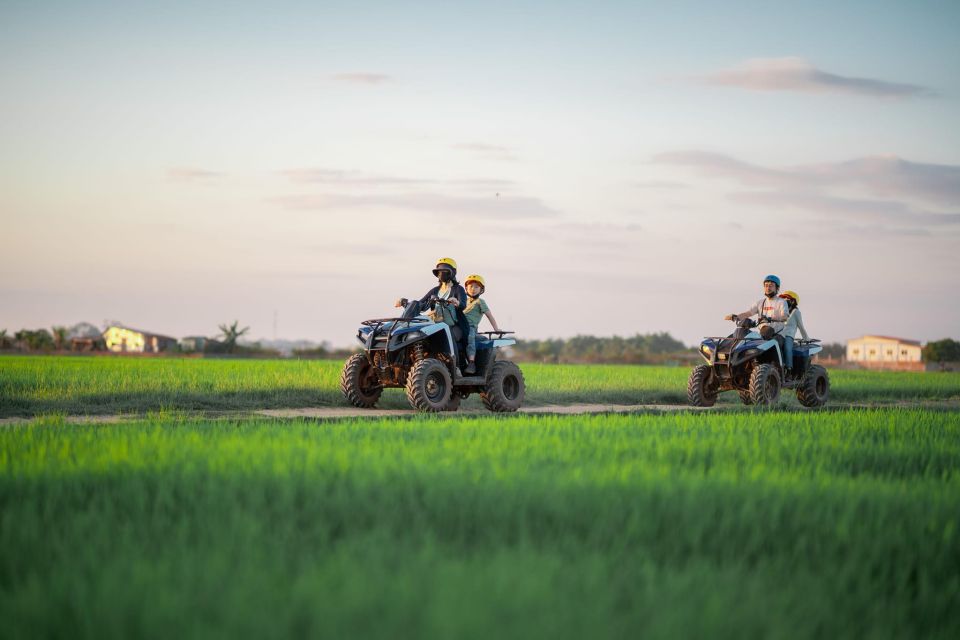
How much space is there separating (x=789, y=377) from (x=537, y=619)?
18.4 meters

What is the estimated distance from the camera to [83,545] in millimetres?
4684

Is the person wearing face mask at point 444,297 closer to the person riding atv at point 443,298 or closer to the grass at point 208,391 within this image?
the person riding atv at point 443,298

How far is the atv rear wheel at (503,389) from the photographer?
17.0 m

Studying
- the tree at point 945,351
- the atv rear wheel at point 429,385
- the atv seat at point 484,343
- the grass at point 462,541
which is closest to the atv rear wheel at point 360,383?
the atv rear wheel at point 429,385

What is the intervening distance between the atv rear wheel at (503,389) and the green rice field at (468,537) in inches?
300

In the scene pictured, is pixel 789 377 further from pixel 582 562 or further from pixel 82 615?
pixel 82 615

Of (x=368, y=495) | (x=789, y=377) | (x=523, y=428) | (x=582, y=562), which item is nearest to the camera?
(x=582, y=562)

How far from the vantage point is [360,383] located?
55.7 ft

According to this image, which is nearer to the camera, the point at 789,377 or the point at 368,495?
the point at 368,495

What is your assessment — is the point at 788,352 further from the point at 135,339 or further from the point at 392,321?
the point at 135,339

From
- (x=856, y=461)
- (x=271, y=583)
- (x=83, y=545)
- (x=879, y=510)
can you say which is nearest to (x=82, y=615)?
(x=271, y=583)

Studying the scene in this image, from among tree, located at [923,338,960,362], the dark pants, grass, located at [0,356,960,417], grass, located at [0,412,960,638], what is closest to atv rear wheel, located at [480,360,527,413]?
grass, located at [0,356,960,417]

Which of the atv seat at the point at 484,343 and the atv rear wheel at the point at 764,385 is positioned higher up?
the atv seat at the point at 484,343

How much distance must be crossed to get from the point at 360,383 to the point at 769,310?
27.2ft
